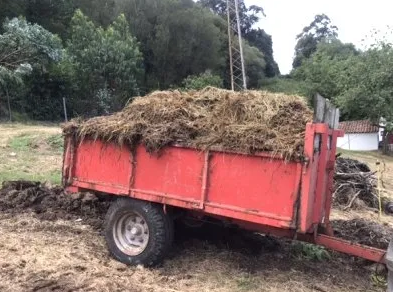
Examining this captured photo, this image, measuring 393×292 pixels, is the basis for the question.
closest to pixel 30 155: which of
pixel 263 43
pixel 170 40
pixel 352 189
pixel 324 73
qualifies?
pixel 352 189

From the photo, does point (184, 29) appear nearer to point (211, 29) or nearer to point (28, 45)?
point (211, 29)

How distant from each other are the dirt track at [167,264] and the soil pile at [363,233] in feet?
1.54

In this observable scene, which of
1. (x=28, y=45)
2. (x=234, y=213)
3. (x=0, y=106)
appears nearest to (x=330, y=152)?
(x=234, y=213)

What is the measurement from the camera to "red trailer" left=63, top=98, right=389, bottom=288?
5.01m

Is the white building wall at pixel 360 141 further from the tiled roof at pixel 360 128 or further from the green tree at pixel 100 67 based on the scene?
the green tree at pixel 100 67

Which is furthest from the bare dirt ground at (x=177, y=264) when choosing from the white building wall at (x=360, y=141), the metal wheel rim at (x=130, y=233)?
the white building wall at (x=360, y=141)

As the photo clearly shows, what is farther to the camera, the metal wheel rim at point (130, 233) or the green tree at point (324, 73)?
the green tree at point (324, 73)

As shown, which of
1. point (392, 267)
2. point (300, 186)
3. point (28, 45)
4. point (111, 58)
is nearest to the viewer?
point (392, 267)

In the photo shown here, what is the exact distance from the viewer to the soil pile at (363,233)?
689cm

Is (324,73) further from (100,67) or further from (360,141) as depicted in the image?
(100,67)

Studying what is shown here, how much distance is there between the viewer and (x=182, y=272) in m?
5.78

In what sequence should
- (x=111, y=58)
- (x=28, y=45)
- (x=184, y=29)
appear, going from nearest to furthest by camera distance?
(x=28, y=45), (x=111, y=58), (x=184, y=29)

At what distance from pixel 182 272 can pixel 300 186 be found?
5.78 feet

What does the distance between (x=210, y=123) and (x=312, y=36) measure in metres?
85.7
